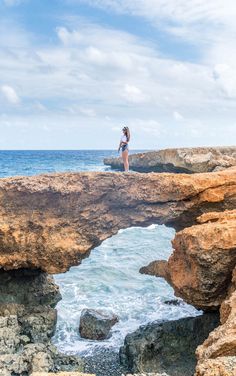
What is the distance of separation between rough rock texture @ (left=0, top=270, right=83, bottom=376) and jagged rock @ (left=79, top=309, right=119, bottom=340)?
92 cm

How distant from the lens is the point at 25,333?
11875mm

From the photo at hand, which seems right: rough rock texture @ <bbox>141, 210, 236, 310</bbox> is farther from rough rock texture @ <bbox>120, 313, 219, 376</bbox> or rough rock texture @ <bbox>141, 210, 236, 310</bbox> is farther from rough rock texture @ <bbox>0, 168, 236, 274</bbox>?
rough rock texture @ <bbox>0, 168, 236, 274</bbox>

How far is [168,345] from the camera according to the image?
11000 millimetres

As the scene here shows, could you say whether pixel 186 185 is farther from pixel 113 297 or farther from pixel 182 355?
pixel 113 297

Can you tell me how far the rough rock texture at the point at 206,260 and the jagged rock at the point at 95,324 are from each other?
3444mm

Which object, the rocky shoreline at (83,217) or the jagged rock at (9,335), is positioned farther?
the rocky shoreline at (83,217)

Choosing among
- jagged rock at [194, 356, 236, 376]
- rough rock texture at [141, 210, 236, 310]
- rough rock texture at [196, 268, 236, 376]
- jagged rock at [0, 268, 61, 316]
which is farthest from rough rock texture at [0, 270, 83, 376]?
jagged rock at [194, 356, 236, 376]

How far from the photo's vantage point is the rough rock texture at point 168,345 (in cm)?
1048

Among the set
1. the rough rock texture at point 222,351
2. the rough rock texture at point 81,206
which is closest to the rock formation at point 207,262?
the rough rock texture at point 222,351

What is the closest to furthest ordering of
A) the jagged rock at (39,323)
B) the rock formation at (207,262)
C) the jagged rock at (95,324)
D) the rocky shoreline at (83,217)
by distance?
1. the rock formation at (207,262)
2. the rocky shoreline at (83,217)
3. the jagged rock at (39,323)
4. the jagged rock at (95,324)

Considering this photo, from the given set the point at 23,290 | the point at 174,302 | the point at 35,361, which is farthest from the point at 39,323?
the point at 174,302

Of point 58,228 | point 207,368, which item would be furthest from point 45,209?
point 207,368

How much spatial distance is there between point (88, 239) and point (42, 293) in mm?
2782

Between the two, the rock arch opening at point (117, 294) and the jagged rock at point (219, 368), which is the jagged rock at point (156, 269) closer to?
the rock arch opening at point (117, 294)
